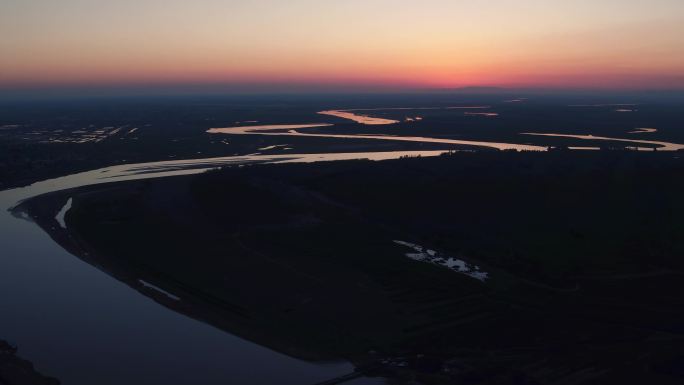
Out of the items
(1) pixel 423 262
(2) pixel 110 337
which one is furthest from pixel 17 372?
(1) pixel 423 262

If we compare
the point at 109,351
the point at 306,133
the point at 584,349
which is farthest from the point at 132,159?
the point at 584,349

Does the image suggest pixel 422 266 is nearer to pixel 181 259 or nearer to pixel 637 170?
pixel 181 259

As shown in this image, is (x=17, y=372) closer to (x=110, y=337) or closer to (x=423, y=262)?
(x=110, y=337)

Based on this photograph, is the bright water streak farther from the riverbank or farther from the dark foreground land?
the dark foreground land

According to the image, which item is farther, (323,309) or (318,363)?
(323,309)

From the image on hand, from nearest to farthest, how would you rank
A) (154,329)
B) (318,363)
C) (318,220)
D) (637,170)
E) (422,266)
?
(318,363) → (154,329) → (422,266) → (318,220) → (637,170)

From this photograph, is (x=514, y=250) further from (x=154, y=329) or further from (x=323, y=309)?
(x=154, y=329)

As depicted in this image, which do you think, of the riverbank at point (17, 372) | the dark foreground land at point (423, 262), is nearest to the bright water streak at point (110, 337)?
the riverbank at point (17, 372)

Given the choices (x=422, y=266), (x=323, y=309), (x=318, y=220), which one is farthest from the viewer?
(x=318, y=220)
